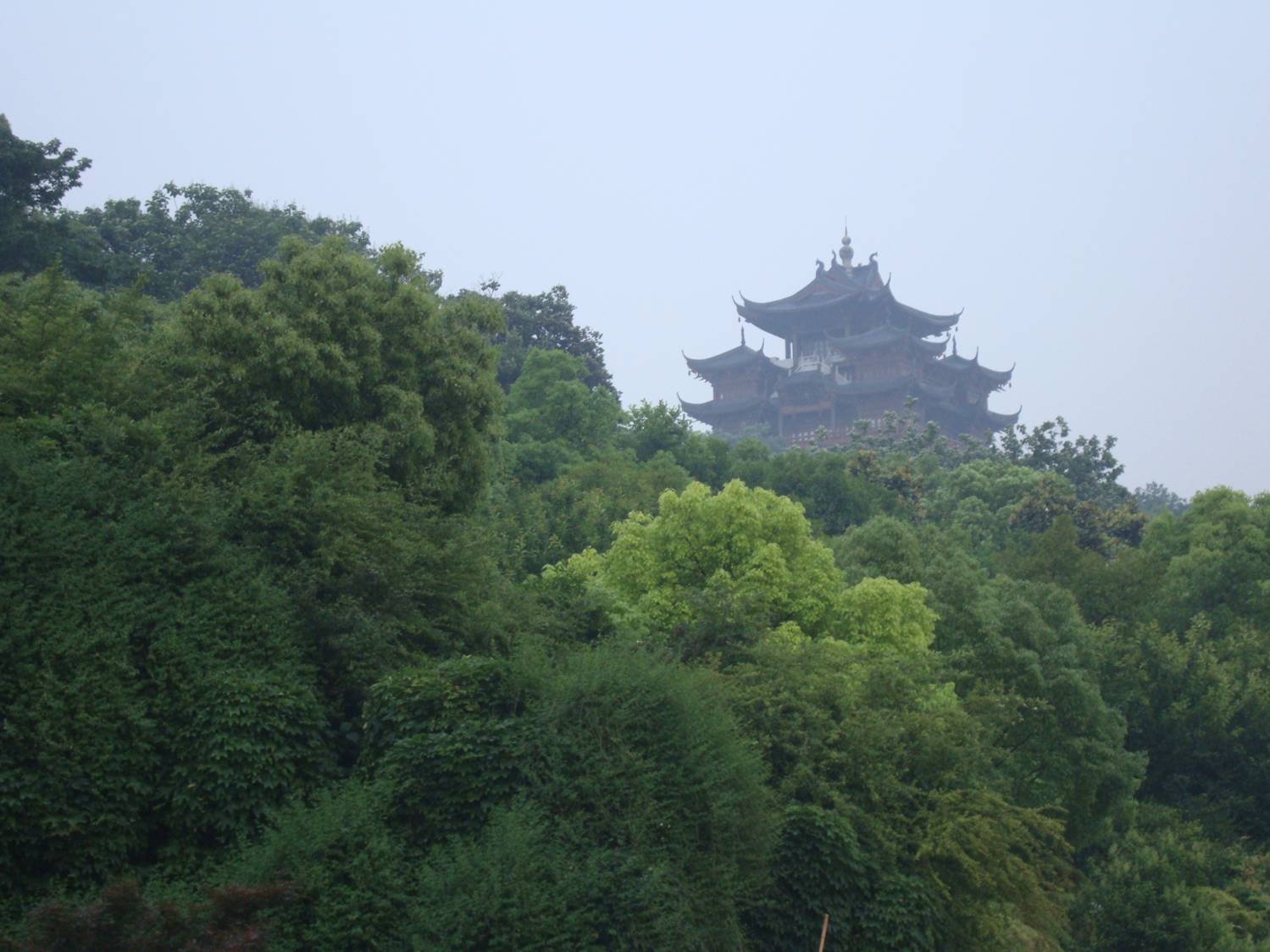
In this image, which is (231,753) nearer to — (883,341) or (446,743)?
(446,743)

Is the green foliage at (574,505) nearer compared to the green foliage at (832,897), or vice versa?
the green foliage at (832,897)

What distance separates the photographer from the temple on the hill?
64500 millimetres

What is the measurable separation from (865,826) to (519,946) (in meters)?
4.87

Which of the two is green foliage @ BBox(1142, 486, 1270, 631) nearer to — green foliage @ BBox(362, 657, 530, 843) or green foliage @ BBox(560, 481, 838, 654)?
green foliage @ BBox(560, 481, 838, 654)

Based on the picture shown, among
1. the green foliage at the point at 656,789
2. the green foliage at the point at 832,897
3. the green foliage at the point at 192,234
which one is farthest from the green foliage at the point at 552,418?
the green foliage at the point at 656,789

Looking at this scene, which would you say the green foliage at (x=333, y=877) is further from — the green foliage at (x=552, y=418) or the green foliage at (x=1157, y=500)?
the green foliage at (x=1157, y=500)

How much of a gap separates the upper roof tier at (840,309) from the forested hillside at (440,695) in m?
43.8

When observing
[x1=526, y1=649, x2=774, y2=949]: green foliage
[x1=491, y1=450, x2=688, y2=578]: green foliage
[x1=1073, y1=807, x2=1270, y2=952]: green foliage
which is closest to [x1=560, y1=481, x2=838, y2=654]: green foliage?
[x1=491, y1=450, x2=688, y2=578]: green foliage

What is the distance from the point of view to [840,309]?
2689 inches

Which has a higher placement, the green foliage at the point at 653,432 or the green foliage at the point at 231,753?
the green foliage at the point at 653,432

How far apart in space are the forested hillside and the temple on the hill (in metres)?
40.3

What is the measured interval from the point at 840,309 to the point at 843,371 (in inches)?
149

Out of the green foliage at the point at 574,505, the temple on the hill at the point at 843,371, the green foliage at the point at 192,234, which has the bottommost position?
the green foliage at the point at 574,505

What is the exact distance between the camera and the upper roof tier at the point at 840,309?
6719cm
